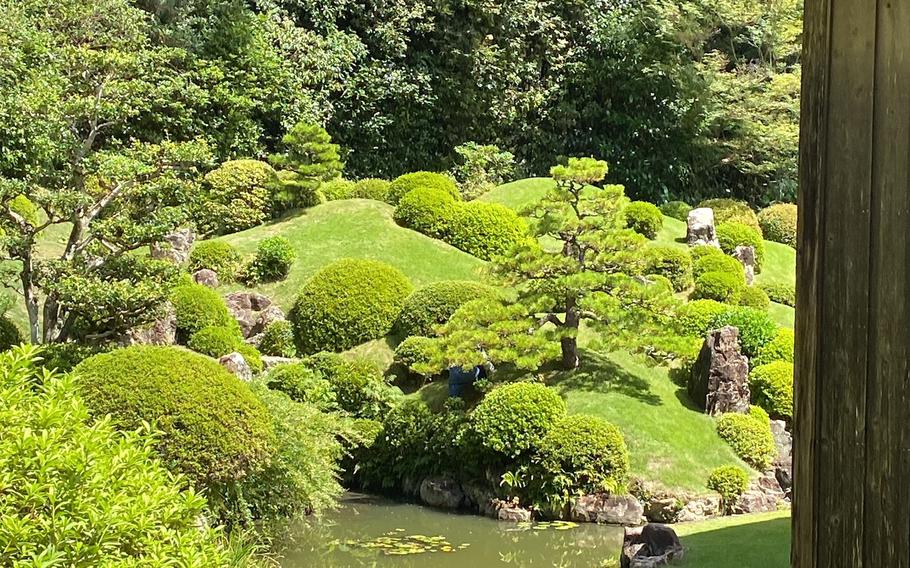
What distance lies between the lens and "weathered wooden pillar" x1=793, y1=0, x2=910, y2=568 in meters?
1.32

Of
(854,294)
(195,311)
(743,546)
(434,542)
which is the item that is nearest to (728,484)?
(434,542)

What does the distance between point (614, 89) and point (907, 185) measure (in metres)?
17.7

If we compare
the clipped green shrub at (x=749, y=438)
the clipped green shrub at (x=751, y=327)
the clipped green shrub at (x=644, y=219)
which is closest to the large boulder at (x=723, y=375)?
the clipped green shrub at (x=749, y=438)

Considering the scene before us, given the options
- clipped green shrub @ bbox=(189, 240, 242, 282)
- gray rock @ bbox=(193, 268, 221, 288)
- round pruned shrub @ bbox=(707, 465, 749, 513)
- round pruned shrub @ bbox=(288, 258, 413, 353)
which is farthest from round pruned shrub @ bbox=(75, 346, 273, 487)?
clipped green shrub @ bbox=(189, 240, 242, 282)

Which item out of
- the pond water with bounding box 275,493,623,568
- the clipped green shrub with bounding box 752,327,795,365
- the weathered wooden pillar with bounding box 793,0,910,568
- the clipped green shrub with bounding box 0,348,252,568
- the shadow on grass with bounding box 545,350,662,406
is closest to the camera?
the weathered wooden pillar with bounding box 793,0,910,568

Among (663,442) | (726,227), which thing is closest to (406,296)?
(663,442)

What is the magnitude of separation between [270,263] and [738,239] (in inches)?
255

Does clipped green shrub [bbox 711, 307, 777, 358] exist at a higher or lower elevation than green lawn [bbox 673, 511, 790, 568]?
higher

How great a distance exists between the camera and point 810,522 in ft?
4.55

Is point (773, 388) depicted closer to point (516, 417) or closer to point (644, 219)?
point (516, 417)

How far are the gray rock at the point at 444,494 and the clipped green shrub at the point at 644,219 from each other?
574 cm

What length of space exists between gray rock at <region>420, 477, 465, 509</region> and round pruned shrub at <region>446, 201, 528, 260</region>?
4.56 m

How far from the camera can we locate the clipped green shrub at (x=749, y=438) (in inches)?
361

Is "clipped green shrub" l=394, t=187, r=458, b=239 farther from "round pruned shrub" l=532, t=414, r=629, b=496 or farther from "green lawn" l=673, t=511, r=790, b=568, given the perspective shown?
"green lawn" l=673, t=511, r=790, b=568
